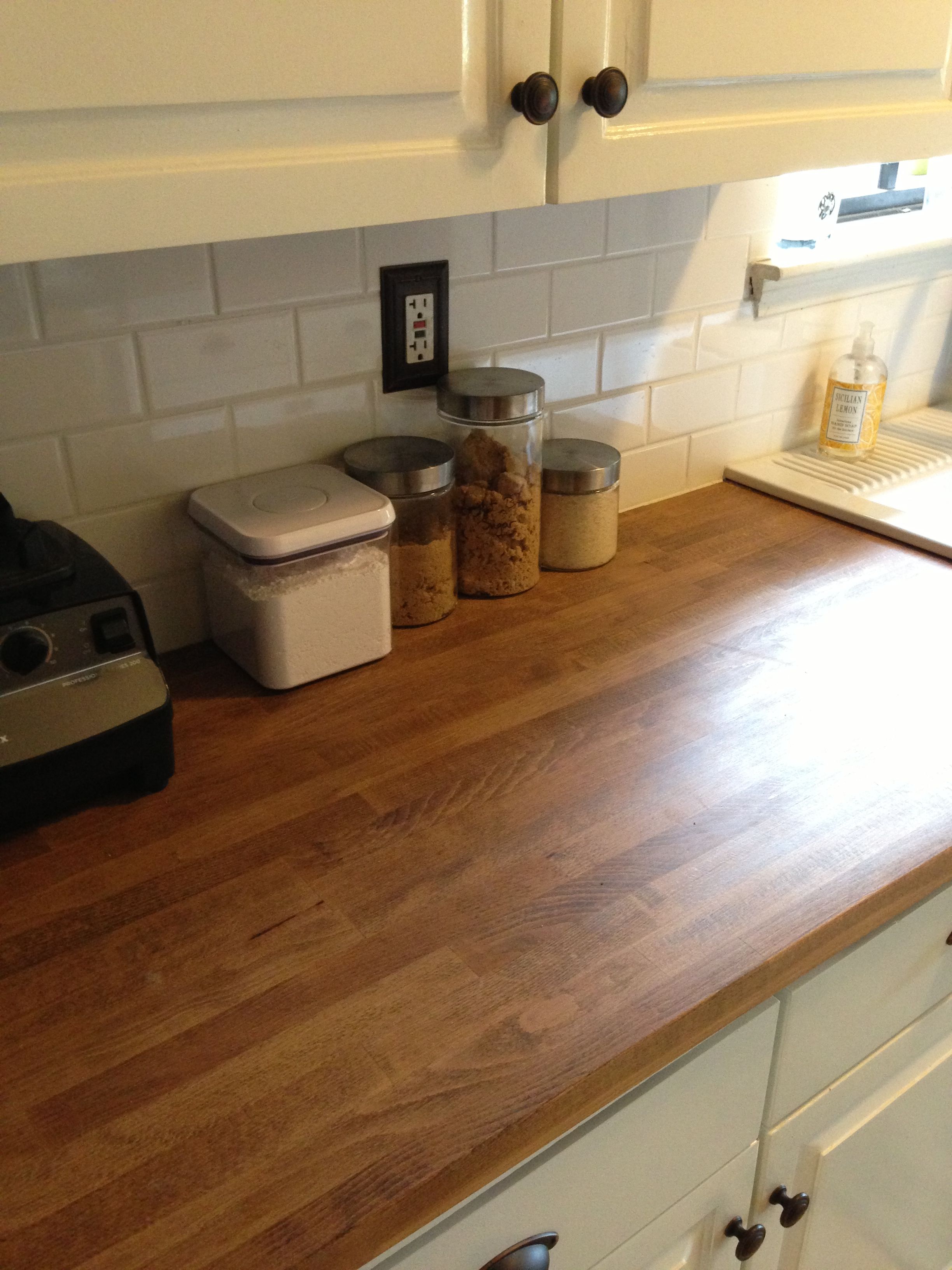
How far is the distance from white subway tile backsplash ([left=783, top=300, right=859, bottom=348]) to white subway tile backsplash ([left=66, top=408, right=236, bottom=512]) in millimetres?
891

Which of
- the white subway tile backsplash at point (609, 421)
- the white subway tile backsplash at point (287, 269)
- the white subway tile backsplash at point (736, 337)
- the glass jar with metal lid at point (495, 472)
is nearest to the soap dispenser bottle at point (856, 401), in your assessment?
the white subway tile backsplash at point (736, 337)

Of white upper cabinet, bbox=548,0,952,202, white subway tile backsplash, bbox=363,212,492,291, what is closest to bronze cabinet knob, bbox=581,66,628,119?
white upper cabinet, bbox=548,0,952,202

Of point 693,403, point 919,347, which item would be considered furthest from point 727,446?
point 919,347

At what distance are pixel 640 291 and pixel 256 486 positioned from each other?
59 cm

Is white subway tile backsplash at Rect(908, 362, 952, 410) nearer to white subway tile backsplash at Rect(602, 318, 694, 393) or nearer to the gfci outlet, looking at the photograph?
white subway tile backsplash at Rect(602, 318, 694, 393)

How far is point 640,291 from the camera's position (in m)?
1.40

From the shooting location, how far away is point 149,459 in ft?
3.56

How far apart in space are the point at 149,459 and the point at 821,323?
1044mm

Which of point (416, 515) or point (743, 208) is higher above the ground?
point (743, 208)

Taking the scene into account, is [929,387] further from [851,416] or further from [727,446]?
[727,446]

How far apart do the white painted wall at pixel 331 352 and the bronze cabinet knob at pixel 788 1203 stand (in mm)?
783

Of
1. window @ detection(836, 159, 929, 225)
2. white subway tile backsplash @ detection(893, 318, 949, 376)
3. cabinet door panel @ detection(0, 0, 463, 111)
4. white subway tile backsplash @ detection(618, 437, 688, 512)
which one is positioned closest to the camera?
cabinet door panel @ detection(0, 0, 463, 111)

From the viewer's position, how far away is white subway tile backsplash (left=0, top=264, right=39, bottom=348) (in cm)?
94

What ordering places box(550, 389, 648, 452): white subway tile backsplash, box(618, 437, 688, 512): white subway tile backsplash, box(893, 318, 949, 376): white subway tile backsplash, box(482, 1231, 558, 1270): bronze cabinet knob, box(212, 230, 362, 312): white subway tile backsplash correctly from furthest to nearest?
1. box(893, 318, 949, 376): white subway tile backsplash
2. box(618, 437, 688, 512): white subway tile backsplash
3. box(550, 389, 648, 452): white subway tile backsplash
4. box(212, 230, 362, 312): white subway tile backsplash
5. box(482, 1231, 558, 1270): bronze cabinet knob
